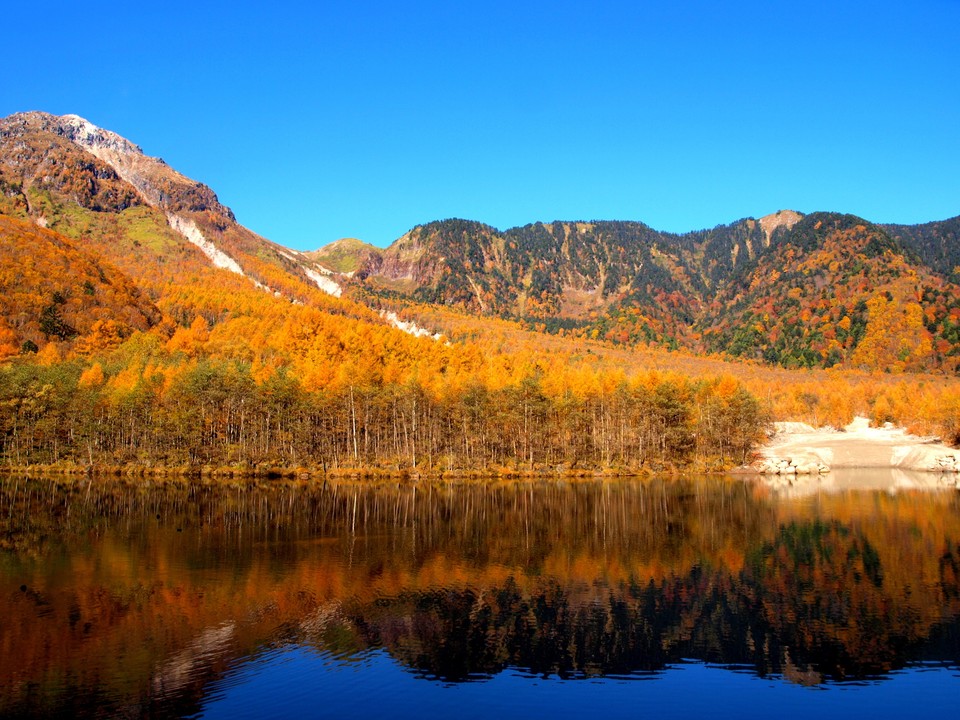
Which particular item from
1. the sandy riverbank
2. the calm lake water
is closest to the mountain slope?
the calm lake water

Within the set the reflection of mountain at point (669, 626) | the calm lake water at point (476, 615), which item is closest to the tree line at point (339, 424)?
the calm lake water at point (476, 615)

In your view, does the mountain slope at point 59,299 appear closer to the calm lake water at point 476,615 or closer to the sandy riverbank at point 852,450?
the calm lake water at point 476,615

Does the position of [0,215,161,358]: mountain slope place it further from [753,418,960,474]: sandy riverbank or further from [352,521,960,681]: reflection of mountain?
[753,418,960,474]: sandy riverbank

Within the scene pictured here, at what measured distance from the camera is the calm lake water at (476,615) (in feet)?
56.8

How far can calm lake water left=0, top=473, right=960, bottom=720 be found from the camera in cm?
1731

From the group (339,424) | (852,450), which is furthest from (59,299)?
(852,450)

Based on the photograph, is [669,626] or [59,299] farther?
[59,299]

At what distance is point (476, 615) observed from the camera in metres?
24.1

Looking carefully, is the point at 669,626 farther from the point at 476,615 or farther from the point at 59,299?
the point at 59,299

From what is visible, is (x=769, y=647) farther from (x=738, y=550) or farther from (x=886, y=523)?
(x=886, y=523)

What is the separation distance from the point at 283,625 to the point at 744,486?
185 feet

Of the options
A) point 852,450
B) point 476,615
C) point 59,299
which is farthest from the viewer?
point 59,299

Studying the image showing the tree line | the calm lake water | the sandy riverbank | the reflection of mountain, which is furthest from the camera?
the sandy riverbank

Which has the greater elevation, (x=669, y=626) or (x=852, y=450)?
(x=852, y=450)
